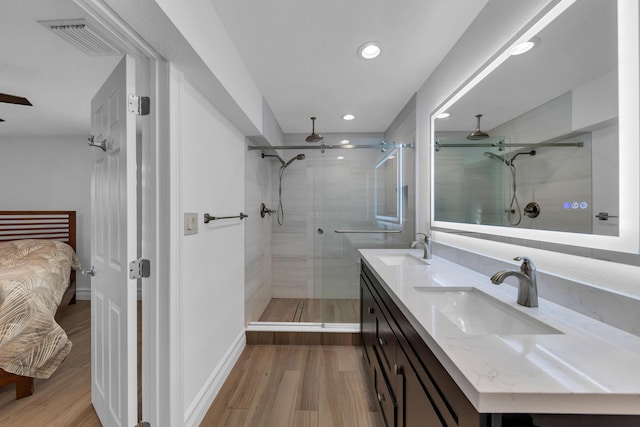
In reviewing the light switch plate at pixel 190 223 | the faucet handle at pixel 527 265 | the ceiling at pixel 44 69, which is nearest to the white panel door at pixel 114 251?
the light switch plate at pixel 190 223

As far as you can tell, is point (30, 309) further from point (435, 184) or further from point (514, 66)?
point (514, 66)

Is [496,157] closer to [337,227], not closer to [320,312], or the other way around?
[337,227]

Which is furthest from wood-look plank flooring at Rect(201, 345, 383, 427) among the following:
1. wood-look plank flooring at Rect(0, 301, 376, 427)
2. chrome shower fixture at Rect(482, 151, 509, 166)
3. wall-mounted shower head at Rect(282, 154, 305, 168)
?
wall-mounted shower head at Rect(282, 154, 305, 168)

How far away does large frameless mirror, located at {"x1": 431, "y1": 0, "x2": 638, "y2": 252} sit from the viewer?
30.3 inches

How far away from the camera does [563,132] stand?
940 millimetres

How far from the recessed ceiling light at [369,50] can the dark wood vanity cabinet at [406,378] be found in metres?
1.57

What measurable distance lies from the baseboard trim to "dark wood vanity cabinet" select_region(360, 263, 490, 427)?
3.52 ft

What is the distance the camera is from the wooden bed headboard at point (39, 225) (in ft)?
11.1

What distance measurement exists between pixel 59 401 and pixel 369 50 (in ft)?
10.4

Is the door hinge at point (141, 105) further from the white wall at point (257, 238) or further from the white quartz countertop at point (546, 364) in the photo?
the white quartz countertop at point (546, 364)

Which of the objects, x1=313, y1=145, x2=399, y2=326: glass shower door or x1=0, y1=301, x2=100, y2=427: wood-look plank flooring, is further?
x1=313, y1=145, x2=399, y2=326: glass shower door

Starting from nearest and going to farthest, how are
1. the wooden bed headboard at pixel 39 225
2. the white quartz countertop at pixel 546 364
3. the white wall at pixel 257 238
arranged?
the white quartz countertop at pixel 546 364 < the white wall at pixel 257 238 < the wooden bed headboard at pixel 39 225

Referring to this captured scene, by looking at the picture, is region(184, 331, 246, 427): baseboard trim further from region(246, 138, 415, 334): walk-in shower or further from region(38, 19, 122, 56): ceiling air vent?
region(38, 19, 122, 56): ceiling air vent

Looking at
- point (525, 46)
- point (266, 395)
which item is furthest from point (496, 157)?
point (266, 395)
